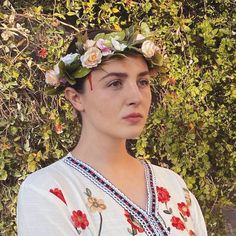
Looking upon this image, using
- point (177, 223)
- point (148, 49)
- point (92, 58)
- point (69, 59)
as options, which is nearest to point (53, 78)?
point (69, 59)

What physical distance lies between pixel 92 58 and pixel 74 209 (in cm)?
39

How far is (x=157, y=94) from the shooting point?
2873mm

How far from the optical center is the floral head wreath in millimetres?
1520

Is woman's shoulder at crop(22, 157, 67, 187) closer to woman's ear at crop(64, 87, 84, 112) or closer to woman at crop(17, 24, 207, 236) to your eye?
woman at crop(17, 24, 207, 236)

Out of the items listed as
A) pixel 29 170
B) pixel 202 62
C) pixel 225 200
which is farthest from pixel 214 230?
pixel 29 170

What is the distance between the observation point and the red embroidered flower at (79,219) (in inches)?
54.1

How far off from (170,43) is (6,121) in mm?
940

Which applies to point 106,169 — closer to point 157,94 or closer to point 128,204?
point 128,204

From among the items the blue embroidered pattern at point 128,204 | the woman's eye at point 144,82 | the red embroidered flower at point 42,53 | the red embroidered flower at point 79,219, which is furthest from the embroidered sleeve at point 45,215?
the red embroidered flower at point 42,53

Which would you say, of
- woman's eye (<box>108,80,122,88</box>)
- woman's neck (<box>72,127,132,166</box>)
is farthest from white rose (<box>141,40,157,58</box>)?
woman's neck (<box>72,127,132,166</box>)

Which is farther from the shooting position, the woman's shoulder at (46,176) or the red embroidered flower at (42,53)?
the red embroidered flower at (42,53)

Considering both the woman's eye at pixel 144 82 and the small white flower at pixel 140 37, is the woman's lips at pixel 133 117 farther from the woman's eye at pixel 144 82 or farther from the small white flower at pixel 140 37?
the small white flower at pixel 140 37

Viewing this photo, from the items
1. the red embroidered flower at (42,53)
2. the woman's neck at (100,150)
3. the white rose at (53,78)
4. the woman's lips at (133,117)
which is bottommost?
the woman's neck at (100,150)

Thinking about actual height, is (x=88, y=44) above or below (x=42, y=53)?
below
